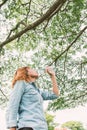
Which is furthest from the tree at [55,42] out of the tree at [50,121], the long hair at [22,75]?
the tree at [50,121]

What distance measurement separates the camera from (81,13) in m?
9.32

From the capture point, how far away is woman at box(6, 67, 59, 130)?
3516 mm

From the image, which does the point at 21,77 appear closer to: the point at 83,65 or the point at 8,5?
the point at 8,5

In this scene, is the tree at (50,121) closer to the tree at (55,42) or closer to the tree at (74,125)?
the tree at (74,125)

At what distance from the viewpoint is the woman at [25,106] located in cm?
352

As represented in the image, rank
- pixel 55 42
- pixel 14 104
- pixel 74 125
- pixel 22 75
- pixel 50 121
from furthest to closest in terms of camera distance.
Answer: pixel 74 125 → pixel 50 121 → pixel 55 42 → pixel 22 75 → pixel 14 104

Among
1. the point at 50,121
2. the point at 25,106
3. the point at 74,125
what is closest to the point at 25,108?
the point at 25,106

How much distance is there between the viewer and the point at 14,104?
11.8 feet

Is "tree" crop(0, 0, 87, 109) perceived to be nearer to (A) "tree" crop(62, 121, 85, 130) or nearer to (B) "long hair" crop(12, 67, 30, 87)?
(B) "long hair" crop(12, 67, 30, 87)

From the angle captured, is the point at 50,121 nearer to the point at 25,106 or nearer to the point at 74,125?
the point at 74,125

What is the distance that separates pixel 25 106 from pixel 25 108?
0.02 metres

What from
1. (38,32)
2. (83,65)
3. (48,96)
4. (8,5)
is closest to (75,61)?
(83,65)

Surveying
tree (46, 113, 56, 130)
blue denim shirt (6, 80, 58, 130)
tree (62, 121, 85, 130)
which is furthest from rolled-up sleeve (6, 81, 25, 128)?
tree (62, 121, 85, 130)

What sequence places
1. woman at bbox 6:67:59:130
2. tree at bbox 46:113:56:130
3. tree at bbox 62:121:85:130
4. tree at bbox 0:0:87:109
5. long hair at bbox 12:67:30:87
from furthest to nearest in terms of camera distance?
tree at bbox 62:121:85:130 → tree at bbox 46:113:56:130 → tree at bbox 0:0:87:109 → long hair at bbox 12:67:30:87 → woman at bbox 6:67:59:130
